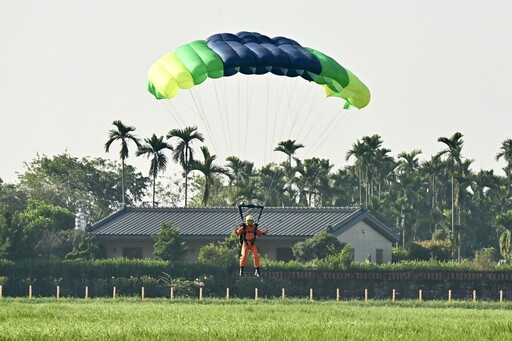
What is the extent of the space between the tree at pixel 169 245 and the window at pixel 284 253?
791cm

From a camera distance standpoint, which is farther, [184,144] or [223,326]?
[184,144]

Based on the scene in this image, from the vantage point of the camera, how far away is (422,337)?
31281mm

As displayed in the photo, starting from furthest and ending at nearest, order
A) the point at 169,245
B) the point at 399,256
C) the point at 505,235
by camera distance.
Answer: the point at 505,235, the point at 399,256, the point at 169,245

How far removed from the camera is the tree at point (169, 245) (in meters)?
87.1

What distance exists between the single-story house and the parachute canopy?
37010 mm

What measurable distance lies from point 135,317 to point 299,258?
162ft

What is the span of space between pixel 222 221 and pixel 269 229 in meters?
5.27

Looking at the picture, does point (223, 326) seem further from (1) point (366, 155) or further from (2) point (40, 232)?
(1) point (366, 155)

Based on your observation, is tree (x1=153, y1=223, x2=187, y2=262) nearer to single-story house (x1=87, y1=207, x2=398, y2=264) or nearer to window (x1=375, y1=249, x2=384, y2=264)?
single-story house (x1=87, y1=207, x2=398, y2=264)

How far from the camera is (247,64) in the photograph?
173 ft

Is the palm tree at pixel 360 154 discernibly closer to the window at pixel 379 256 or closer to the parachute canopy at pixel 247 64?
the window at pixel 379 256

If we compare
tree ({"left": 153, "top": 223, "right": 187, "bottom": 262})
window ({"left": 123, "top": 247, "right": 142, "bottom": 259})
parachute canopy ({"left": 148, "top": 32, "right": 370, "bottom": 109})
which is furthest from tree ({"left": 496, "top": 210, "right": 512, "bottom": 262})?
parachute canopy ({"left": 148, "top": 32, "right": 370, "bottom": 109})

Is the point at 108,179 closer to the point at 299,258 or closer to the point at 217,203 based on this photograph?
the point at 217,203

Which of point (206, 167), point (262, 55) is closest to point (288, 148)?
point (206, 167)
